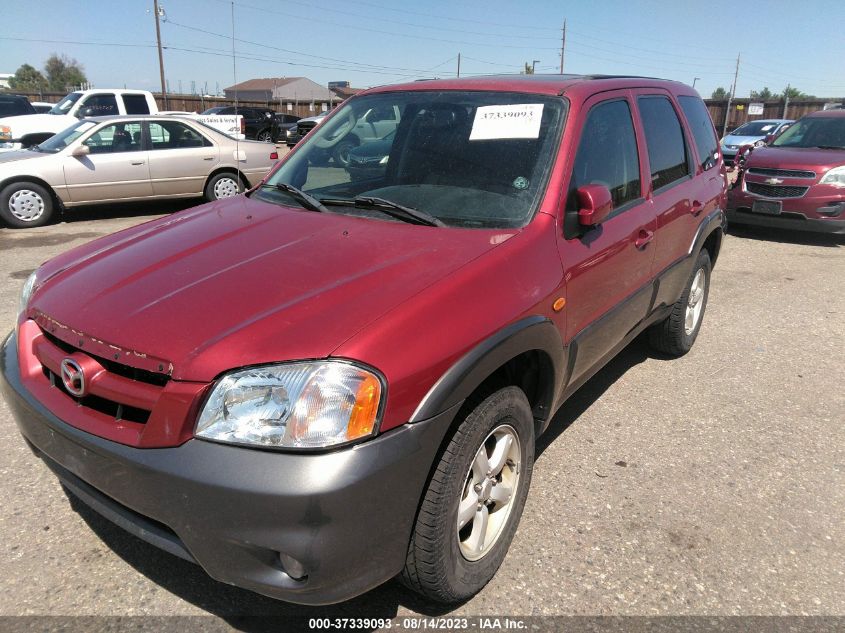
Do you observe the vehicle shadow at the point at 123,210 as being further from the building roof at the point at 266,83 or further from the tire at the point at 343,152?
the building roof at the point at 266,83

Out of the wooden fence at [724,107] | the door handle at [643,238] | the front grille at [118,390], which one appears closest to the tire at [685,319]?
the door handle at [643,238]

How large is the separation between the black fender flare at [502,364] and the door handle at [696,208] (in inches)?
78.6

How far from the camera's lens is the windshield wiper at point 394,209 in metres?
2.62

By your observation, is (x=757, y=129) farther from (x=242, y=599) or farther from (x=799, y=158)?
(x=242, y=599)

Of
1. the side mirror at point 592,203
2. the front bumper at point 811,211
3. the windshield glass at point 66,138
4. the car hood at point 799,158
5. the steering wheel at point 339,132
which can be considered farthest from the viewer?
the windshield glass at point 66,138

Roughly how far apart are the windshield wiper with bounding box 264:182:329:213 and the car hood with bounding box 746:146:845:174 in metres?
7.71

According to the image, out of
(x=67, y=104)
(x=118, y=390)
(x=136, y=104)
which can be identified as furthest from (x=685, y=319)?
(x=67, y=104)

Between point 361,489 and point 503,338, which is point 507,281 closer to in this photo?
point 503,338

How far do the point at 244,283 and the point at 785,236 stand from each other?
9.41m

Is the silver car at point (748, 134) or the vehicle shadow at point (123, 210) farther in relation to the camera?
the silver car at point (748, 134)

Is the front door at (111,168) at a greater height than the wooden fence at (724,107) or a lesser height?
lesser

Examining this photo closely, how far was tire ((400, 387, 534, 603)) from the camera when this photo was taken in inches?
77.7

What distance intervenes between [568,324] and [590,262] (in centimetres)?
32

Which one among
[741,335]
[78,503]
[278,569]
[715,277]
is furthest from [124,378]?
[715,277]
